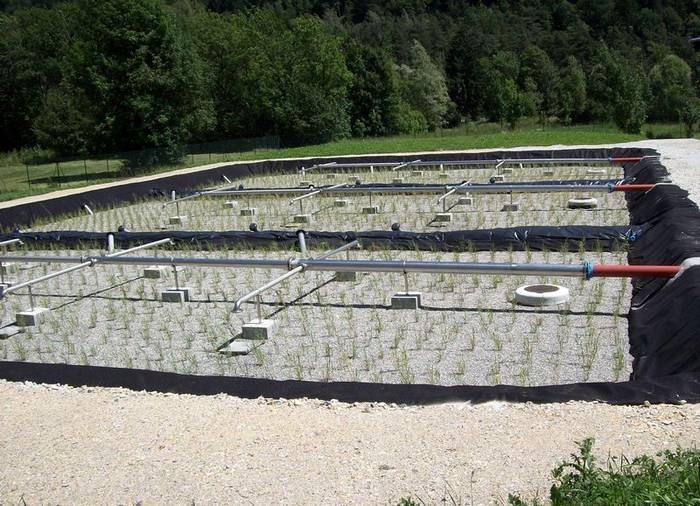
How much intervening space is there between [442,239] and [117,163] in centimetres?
2990

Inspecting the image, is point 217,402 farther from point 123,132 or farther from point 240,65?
point 240,65

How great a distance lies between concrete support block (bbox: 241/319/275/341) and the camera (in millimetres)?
7789

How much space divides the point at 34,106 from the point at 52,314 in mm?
52842

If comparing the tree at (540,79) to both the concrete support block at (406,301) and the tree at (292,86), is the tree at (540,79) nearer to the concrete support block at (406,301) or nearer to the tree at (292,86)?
the tree at (292,86)

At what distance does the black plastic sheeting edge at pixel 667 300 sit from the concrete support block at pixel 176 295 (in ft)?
18.1

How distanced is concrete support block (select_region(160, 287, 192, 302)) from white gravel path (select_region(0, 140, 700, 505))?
13.0 ft

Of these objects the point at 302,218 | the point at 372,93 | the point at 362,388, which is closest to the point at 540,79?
Result: the point at 372,93

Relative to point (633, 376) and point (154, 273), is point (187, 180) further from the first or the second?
point (633, 376)

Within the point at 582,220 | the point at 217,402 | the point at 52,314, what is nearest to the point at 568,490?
the point at 217,402

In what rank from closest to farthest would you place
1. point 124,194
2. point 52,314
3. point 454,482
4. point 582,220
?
point 454,482, point 52,314, point 582,220, point 124,194

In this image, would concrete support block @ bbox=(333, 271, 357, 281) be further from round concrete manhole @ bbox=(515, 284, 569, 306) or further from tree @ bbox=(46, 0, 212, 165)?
tree @ bbox=(46, 0, 212, 165)

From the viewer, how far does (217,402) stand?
568cm

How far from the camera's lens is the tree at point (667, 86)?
60.5m

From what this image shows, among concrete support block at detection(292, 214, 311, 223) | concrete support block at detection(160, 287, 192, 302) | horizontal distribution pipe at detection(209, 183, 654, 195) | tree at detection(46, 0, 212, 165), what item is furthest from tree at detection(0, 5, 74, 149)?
concrete support block at detection(160, 287, 192, 302)
